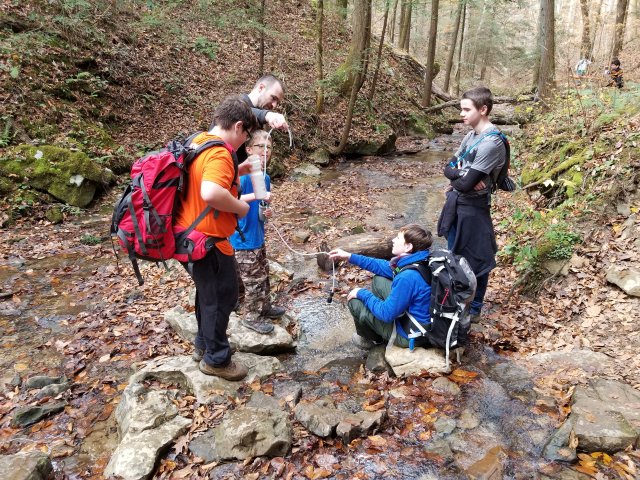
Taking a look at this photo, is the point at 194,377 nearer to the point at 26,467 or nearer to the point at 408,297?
the point at 26,467

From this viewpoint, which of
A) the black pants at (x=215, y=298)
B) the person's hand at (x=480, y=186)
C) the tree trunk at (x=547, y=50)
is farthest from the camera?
the tree trunk at (x=547, y=50)

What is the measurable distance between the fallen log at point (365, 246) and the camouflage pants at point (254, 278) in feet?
6.50

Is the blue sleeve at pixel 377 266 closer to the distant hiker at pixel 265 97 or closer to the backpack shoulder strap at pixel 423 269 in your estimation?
the backpack shoulder strap at pixel 423 269

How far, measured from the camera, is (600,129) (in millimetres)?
7438

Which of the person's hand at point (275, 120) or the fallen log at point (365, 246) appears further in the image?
the fallen log at point (365, 246)

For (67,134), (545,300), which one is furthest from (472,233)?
(67,134)

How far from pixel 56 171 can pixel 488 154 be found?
8.73m

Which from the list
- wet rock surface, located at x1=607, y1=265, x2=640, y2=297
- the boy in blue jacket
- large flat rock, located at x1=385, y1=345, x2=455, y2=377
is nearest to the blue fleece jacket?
the boy in blue jacket

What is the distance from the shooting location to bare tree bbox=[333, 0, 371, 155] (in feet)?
42.1

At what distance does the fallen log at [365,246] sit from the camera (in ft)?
22.1

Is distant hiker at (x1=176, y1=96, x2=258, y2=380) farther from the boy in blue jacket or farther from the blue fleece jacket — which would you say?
the blue fleece jacket

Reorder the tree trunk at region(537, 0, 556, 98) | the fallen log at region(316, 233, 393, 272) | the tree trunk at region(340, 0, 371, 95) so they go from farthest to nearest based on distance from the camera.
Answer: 1. the tree trunk at region(340, 0, 371, 95)
2. the tree trunk at region(537, 0, 556, 98)
3. the fallen log at region(316, 233, 393, 272)

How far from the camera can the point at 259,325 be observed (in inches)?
182

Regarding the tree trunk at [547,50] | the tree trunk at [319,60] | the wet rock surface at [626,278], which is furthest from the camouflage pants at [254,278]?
the tree trunk at [547,50]
